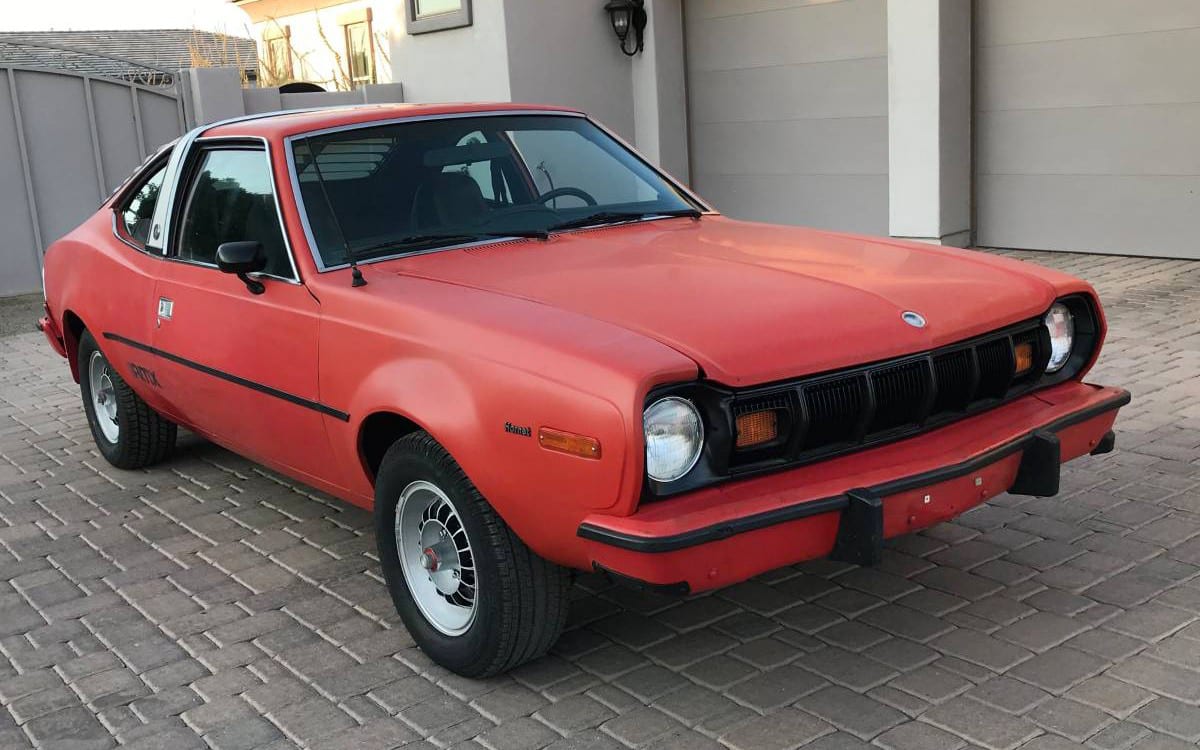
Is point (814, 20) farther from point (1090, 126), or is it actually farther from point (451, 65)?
point (451, 65)

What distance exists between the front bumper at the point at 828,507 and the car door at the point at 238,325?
4.57ft

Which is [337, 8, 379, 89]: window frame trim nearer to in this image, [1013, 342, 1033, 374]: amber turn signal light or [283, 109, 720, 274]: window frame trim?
[283, 109, 720, 274]: window frame trim

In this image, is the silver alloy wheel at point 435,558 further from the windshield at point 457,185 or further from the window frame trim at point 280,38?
the window frame trim at point 280,38

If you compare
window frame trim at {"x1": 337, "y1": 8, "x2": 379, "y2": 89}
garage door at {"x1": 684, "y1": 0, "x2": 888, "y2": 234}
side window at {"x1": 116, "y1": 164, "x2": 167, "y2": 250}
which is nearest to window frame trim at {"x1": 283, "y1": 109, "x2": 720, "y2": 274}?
side window at {"x1": 116, "y1": 164, "x2": 167, "y2": 250}

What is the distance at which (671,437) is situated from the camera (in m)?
3.14

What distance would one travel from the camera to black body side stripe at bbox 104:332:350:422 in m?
4.00

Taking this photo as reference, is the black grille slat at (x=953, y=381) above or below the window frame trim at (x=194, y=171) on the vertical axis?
below

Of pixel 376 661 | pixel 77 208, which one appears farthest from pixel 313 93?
pixel 376 661

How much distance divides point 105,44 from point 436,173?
3969 centimetres

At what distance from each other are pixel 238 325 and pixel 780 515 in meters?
2.28

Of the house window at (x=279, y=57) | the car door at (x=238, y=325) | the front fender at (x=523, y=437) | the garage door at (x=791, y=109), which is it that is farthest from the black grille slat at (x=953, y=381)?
the house window at (x=279, y=57)

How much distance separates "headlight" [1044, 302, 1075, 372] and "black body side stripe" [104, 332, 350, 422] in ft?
7.47

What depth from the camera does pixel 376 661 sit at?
151 inches

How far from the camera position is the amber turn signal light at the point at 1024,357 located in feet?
12.7
